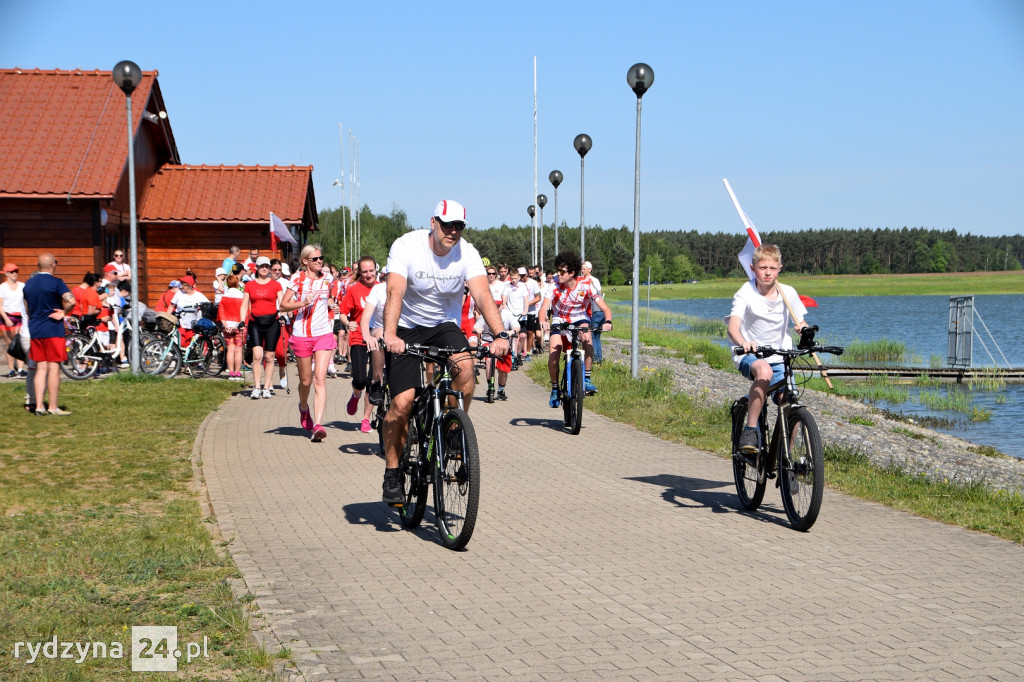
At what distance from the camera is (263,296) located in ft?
49.9

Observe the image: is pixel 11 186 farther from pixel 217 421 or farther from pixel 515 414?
pixel 515 414

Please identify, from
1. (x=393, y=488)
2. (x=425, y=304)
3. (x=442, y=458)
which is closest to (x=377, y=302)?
(x=425, y=304)

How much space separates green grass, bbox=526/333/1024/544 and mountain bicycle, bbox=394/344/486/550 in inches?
138

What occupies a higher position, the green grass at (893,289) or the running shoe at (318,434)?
the green grass at (893,289)

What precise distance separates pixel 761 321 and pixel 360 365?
16.3 feet

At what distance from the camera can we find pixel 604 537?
686 centimetres

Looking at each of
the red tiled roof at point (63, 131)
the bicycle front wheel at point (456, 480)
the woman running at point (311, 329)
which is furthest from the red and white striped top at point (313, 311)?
the red tiled roof at point (63, 131)

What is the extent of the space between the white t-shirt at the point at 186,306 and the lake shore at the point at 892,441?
29.7 feet

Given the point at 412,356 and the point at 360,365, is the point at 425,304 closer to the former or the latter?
the point at 412,356

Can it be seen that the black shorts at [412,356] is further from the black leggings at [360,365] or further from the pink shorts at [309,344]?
the pink shorts at [309,344]

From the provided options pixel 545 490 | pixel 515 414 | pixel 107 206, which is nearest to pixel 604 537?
pixel 545 490

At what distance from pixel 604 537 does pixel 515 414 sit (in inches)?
285

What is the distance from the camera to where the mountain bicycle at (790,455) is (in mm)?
6930

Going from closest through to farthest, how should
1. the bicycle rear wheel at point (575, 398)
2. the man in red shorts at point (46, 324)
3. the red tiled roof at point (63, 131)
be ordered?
the bicycle rear wheel at point (575, 398)
the man in red shorts at point (46, 324)
the red tiled roof at point (63, 131)
